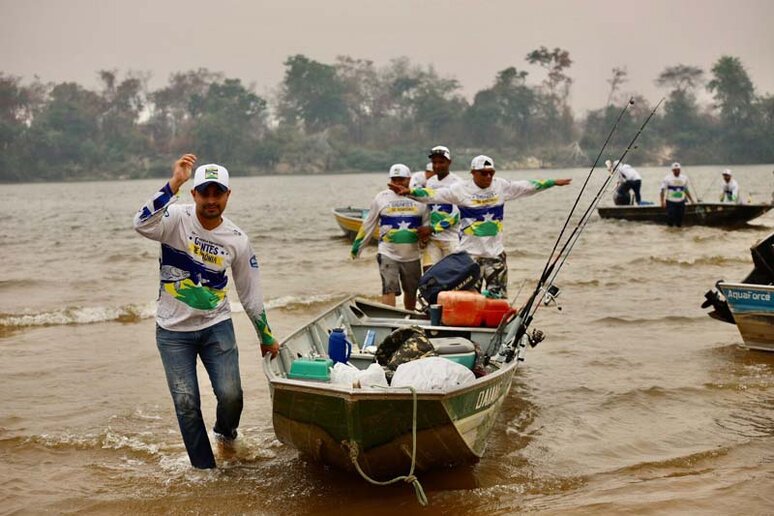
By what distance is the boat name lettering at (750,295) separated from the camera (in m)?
8.98

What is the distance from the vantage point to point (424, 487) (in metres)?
5.94

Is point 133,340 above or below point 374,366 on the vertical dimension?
below

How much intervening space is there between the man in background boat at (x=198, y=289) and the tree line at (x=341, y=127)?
8868 centimetres

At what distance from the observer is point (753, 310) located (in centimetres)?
921

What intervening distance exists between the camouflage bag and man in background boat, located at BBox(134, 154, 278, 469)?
1056 millimetres

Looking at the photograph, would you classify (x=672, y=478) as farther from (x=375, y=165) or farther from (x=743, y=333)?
(x=375, y=165)

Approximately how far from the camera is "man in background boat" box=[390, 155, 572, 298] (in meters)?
8.89

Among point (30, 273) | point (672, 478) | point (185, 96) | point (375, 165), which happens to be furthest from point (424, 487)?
point (185, 96)

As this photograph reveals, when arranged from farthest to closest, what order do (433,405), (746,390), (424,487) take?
(746,390) < (424,487) < (433,405)

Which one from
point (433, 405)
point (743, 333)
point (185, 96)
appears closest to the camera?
point (433, 405)

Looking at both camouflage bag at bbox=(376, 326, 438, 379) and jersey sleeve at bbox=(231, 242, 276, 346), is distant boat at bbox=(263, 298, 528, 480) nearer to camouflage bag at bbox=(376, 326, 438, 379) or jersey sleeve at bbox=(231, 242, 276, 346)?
jersey sleeve at bbox=(231, 242, 276, 346)

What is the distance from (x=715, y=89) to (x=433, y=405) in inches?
4210

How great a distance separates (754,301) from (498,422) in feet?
10.8

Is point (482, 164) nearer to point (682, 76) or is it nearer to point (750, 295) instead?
point (750, 295)
